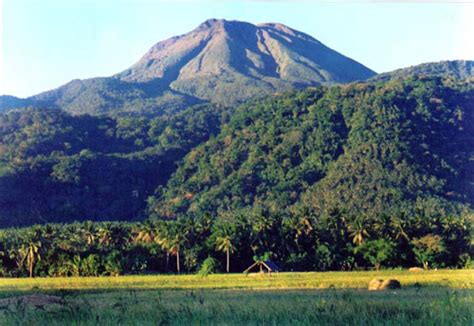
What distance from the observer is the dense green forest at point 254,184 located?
203 feet

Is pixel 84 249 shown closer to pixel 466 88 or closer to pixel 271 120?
pixel 271 120

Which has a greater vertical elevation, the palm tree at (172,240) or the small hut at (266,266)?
the palm tree at (172,240)

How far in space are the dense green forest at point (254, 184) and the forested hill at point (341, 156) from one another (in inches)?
13.6

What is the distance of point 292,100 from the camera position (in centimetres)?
16000

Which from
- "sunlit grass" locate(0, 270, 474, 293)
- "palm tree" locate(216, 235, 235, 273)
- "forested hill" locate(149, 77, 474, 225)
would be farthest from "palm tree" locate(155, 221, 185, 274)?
"forested hill" locate(149, 77, 474, 225)

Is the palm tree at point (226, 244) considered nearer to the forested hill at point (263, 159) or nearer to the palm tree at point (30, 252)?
the palm tree at point (30, 252)

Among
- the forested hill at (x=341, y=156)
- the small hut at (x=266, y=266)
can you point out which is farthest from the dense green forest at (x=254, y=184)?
the small hut at (x=266, y=266)

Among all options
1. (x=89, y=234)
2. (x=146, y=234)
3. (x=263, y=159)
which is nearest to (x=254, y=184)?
(x=263, y=159)

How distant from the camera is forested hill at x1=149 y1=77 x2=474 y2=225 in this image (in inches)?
4200

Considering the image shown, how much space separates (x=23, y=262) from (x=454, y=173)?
76429mm

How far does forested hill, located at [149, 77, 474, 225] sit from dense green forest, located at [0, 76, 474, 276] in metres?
0.35

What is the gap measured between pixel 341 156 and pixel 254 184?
51.5 ft

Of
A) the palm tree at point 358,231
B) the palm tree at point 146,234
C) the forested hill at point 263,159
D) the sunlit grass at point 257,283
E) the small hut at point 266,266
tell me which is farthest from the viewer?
the forested hill at point 263,159

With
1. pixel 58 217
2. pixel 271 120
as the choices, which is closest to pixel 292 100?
pixel 271 120
